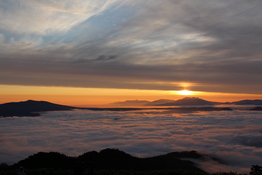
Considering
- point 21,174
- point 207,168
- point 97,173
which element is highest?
point 21,174

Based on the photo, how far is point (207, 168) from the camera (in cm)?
6756

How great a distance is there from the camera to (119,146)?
84188mm

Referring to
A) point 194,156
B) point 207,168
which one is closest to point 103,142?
point 194,156

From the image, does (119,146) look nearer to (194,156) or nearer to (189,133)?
(194,156)

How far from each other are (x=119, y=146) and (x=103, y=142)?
9.22 m

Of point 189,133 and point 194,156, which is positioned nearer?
point 194,156

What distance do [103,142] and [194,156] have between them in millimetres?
32851

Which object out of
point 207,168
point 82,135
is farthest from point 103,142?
point 207,168

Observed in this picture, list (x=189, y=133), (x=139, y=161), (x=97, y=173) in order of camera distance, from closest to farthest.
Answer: (x=97, y=173), (x=139, y=161), (x=189, y=133)

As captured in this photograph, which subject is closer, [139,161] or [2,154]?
[139,161]

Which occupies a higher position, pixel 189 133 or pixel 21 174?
pixel 21 174

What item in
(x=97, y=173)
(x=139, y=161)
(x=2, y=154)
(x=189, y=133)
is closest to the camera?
(x=97, y=173)

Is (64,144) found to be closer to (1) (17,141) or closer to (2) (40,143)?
(2) (40,143)

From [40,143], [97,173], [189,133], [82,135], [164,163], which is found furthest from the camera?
[189,133]
